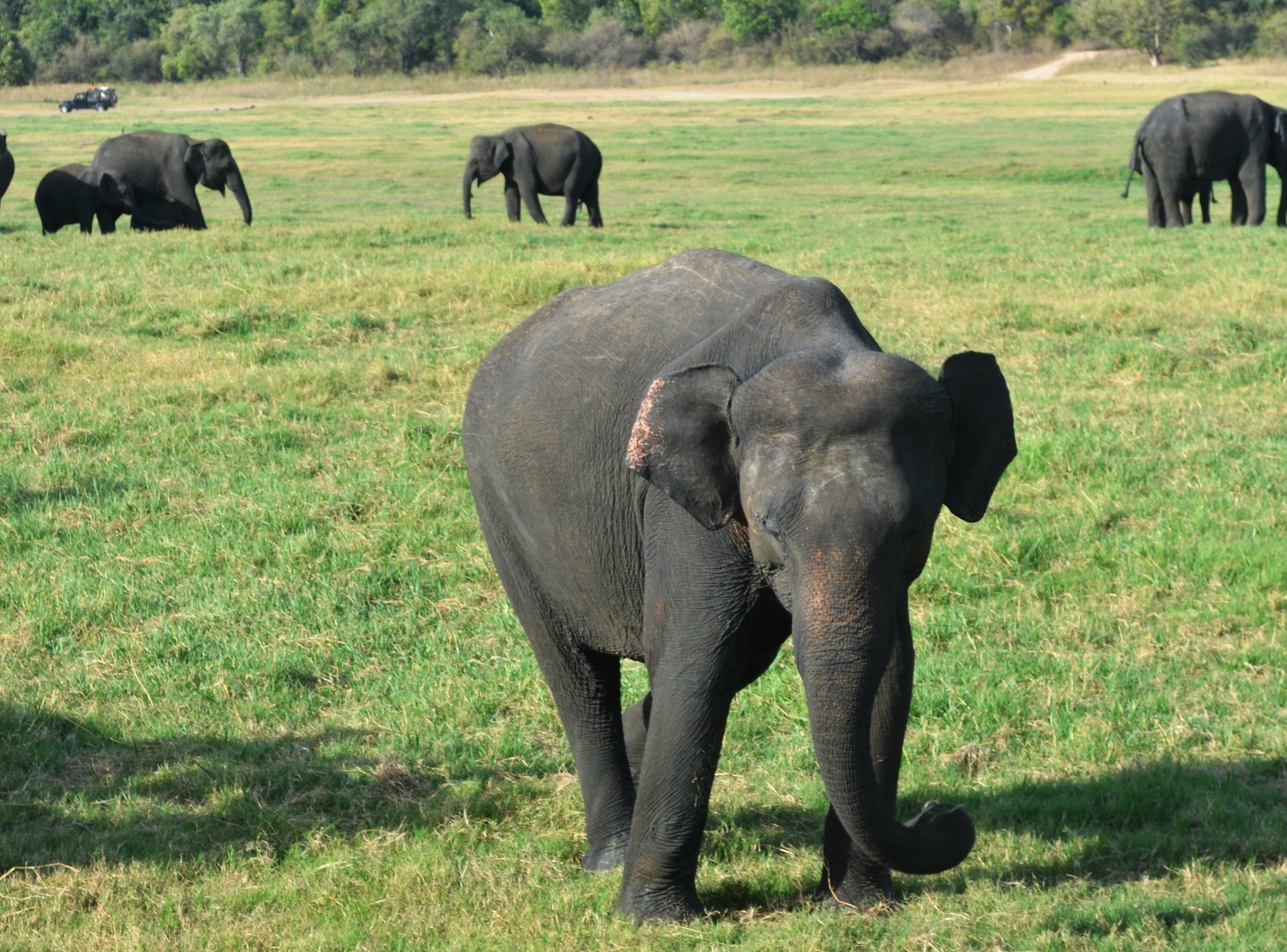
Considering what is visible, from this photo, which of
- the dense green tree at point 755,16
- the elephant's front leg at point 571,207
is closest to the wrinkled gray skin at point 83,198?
the elephant's front leg at point 571,207

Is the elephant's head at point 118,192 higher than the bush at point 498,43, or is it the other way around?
the bush at point 498,43

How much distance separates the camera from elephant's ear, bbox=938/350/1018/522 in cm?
398

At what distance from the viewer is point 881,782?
4141 millimetres

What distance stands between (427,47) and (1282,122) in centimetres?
7277

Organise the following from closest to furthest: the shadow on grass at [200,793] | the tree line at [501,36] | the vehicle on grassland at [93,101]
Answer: the shadow on grass at [200,793] → the vehicle on grassland at [93,101] → the tree line at [501,36]

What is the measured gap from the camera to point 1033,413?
10.1m

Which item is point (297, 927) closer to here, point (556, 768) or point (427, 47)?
point (556, 768)

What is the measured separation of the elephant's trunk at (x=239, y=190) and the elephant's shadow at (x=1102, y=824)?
19470 mm

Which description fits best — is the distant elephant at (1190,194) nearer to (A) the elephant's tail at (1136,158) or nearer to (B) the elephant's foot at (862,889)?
(A) the elephant's tail at (1136,158)

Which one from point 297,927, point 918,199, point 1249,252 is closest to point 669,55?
point 918,199

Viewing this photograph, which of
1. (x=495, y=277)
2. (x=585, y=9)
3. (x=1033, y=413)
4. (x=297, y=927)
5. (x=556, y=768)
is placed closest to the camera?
(x=297, y=927)

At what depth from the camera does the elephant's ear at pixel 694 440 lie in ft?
12.4

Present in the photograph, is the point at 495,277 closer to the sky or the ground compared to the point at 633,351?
closer to the ground

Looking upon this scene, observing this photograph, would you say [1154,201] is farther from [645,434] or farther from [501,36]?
[501,36]
